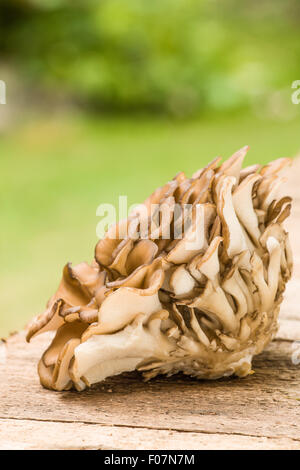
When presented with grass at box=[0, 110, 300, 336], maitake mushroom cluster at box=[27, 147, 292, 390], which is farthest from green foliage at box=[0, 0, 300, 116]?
maitake mushroom cluster at box=[27, 147, 292, 390]

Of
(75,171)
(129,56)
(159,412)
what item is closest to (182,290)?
(159,412)

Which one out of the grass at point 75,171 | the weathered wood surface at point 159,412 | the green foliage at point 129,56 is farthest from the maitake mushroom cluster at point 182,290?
the green foliage at point 129,56

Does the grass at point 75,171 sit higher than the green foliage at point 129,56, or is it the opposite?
the green foliage at point 129,56

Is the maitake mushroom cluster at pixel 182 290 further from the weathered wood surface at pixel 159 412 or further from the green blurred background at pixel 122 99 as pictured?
the green blurred background at pixel 122 99

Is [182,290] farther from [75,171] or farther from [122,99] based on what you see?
[122,99]

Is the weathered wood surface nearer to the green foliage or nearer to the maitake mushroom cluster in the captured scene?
the maitake mushroom cluster
